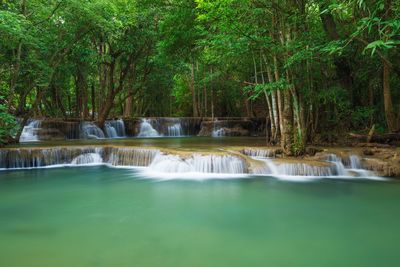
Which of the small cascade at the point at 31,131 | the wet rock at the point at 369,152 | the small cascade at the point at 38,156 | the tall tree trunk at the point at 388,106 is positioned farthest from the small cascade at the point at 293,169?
the small cascade at the point at 31,131

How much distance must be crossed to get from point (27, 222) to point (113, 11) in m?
9.21

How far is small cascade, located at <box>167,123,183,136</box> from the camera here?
64.5ft

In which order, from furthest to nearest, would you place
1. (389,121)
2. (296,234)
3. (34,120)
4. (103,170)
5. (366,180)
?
1. (34,120)
2. (389,121)
3. (103,170)
4. (366,180)
5. (296,234)

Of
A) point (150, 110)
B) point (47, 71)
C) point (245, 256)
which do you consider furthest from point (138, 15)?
point (150, 110)

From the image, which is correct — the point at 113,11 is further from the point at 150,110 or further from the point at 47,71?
the point at 150,110

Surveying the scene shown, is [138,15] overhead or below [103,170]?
overhead

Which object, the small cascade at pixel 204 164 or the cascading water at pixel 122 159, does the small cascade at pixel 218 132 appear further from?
the small cascade at pixel 204 164

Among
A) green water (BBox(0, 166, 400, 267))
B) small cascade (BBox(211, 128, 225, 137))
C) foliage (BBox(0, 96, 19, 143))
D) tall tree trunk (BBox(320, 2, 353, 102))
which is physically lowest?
green water (BBox(0, 166, 400, 267))

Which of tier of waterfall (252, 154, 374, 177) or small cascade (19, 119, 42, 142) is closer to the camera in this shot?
tier of waterfall (252, 154, 374, 177)

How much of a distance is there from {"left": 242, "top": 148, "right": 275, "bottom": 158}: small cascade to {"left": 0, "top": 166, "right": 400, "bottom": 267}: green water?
172 cm

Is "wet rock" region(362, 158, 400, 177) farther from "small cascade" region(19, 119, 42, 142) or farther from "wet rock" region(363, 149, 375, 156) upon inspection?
"small cascade" region(19, 119, 42, 142)

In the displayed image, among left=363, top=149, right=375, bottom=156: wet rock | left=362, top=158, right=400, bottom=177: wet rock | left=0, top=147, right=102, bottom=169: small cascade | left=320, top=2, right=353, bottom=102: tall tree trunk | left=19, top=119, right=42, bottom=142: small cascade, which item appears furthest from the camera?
left=19, top=119, right=42, bottom=142: small cascade

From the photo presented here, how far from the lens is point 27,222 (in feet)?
14.3

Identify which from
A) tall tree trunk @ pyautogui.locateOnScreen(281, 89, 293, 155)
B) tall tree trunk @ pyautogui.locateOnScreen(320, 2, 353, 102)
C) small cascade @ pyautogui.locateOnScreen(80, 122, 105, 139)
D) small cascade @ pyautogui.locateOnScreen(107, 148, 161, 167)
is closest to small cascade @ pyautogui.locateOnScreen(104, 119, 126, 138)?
small cascade @ pyautogui.locateOnScreen(80, 122, 105, 139)
